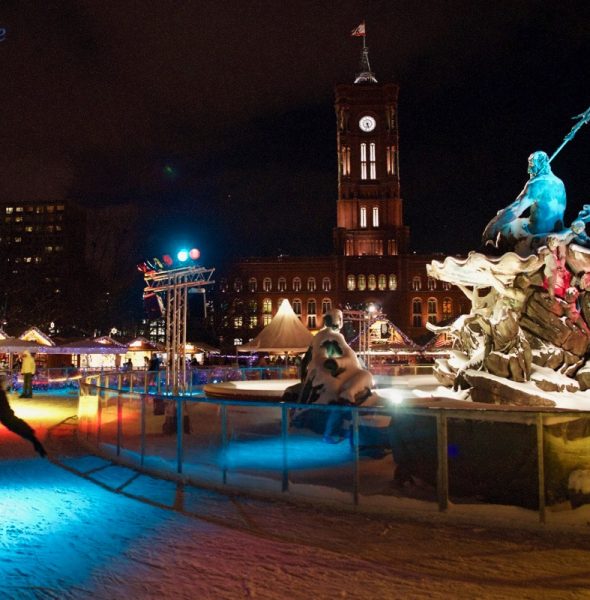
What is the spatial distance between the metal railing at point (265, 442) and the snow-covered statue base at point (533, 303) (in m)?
6.76

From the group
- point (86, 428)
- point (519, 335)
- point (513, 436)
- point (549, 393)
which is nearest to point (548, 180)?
point (519, 335)

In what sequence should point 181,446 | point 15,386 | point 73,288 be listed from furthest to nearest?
point 73,288 → point 15,386 → point 181,446

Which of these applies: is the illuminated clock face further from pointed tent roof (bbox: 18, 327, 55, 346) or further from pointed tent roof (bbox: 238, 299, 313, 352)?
pointed tent roof (bbox: 238, 299, 313, 352)

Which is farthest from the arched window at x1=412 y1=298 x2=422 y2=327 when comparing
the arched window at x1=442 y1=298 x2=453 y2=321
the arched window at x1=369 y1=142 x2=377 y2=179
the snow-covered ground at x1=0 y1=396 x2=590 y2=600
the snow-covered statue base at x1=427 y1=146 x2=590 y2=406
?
the snow-covered ground at x1=0 y1=396 x2=590 y2=600

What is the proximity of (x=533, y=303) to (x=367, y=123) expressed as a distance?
9825cm

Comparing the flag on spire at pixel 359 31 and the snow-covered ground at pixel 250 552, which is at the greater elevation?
the flag on spire at pixel 359 31

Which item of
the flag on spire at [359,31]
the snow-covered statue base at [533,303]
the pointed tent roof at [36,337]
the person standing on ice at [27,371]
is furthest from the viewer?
the flag on spire at [359,31]

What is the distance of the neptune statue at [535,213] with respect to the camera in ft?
53.3

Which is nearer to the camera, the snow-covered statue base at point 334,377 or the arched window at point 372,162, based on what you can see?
the snow-covered statue base at point 334,377

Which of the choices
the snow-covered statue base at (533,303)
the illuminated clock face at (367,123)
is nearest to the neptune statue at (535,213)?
the snow-covered statue base at (533,303)

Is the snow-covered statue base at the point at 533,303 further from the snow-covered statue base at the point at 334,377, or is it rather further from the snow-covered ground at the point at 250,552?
the snow-covered ground at the point at 250,552

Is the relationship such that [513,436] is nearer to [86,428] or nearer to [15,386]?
[86,428]

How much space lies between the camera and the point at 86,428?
44.1ft

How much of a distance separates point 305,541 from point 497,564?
1.88m
